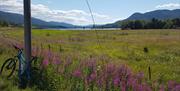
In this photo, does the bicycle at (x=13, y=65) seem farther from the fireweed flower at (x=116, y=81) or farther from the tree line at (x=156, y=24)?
the tree line at (x=156, y=24)

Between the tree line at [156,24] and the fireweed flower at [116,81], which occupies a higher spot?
the fireweed flower at [116,81]

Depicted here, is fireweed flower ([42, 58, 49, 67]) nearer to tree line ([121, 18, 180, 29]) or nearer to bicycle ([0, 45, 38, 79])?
bicycle ([0, 45, 38, 79])

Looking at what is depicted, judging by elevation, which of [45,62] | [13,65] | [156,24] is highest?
[45,62]

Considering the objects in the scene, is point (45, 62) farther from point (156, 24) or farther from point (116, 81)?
point (156, 24)

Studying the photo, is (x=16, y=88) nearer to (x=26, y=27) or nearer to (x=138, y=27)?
(x=26, y=27)

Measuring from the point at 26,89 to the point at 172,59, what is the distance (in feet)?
68.3

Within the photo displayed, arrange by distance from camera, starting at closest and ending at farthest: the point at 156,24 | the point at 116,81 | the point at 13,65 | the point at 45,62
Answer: the point at 116,81 → the point at 45,62 → the point at 13,65 → the point at 156,24

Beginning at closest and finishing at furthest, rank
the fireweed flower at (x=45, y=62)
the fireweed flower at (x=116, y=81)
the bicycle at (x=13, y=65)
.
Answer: the fireweed flower at (x=116, y=81), the bicycle at (x=13, y=65), the fireweed flower at (x=45, y=62)

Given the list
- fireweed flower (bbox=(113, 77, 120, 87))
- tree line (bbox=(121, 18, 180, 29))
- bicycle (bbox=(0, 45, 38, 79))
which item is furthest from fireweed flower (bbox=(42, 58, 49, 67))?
tree line (bbox=(121, 18, 180, 29))

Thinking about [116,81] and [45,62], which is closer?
[116,81]

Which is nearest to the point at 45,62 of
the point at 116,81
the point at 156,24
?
the point at 116,81

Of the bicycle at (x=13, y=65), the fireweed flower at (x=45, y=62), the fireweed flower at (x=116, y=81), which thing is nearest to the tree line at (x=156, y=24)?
the bicycle at (x=13, y=65)

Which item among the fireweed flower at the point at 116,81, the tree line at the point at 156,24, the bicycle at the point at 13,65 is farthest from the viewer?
the tree line at the point at 156,24

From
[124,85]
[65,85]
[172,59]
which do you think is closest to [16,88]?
[65,85]
